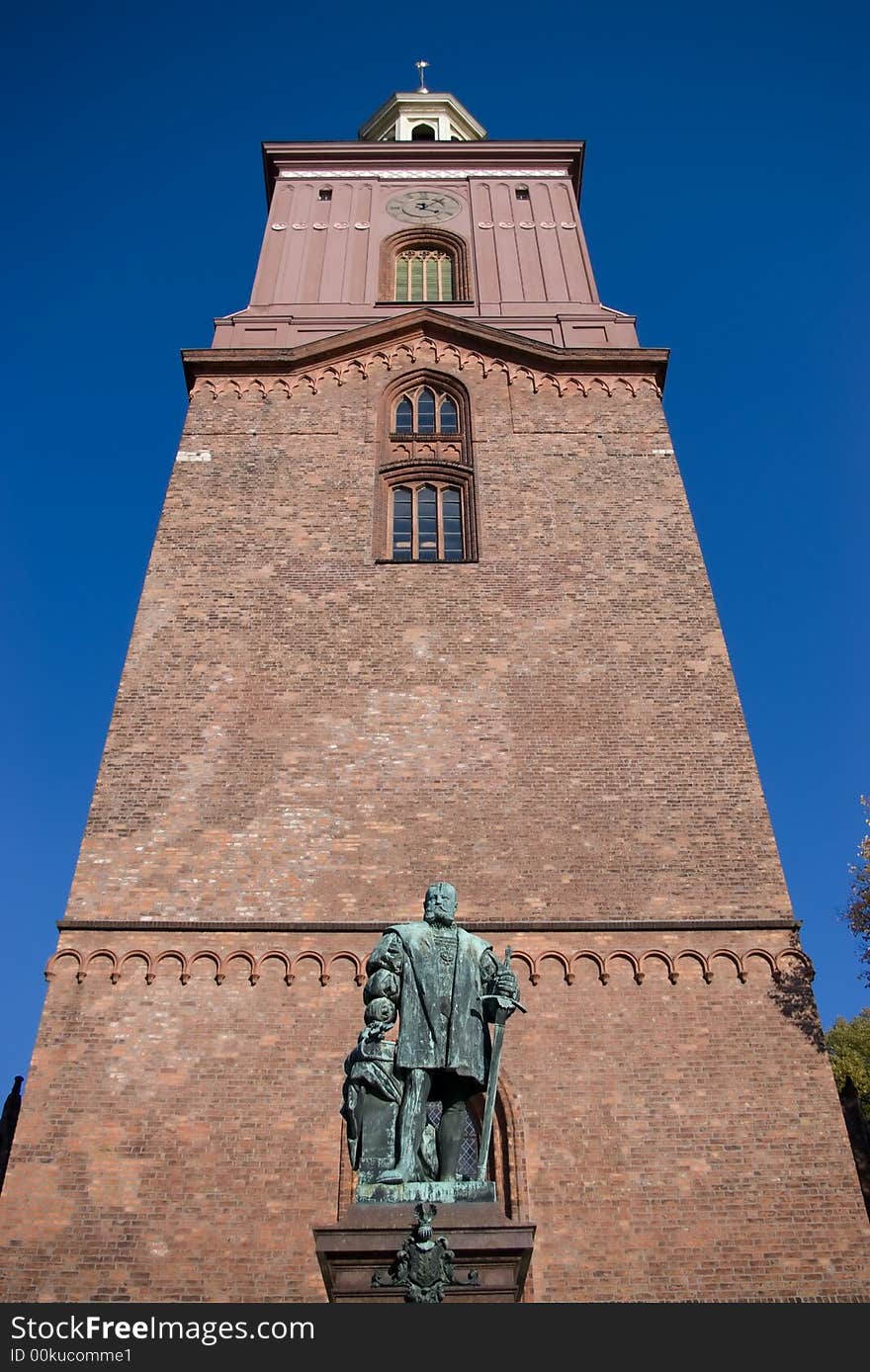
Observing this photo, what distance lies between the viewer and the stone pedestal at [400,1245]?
5684mm

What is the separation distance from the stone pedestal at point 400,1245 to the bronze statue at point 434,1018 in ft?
1.07

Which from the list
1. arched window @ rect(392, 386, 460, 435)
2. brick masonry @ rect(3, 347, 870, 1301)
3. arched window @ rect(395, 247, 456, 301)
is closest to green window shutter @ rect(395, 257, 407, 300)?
arched window @ rect(395, 247, 456, 301)

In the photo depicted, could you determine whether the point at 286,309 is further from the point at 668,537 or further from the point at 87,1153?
the point at 87,1153

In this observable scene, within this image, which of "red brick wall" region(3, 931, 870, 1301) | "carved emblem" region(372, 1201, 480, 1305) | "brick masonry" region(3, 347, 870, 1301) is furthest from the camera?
"brick masonry" region(3, 347, 870, 1301)

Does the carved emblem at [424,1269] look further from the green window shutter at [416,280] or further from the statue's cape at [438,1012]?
the green window shutter at [416,280]

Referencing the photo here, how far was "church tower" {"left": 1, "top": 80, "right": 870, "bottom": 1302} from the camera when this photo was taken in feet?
34.1

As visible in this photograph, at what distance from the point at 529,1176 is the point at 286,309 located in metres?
15.8

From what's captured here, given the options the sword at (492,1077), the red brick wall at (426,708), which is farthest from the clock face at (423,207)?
the sword at (492,1077)

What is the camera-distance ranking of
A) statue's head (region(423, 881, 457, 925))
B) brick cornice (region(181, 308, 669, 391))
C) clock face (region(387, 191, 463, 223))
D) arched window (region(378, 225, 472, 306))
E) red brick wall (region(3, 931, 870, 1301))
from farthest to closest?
clock face (region(387, 191, 463, 223)) → arched window (region(378, 225, 472, 306)) → brick cornice (region(181, 308, 669, 391)) → red brick wall (region(3, 931, 870, 1301)) → statue's head (region(423, 881, 457, 925))

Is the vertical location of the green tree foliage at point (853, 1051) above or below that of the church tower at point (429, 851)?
above

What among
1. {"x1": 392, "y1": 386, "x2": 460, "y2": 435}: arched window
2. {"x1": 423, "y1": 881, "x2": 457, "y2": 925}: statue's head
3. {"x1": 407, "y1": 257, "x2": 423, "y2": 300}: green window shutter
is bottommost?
{"x1": 423, "y1": 881, "x2": 457, "y2": 925}: statue's head

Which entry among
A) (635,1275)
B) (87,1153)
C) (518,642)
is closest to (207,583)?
(518,642)

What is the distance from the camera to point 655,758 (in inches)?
539

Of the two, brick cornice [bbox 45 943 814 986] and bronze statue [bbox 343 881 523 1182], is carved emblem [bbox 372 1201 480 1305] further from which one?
brick cornice [bbox 45 943 814 986]
